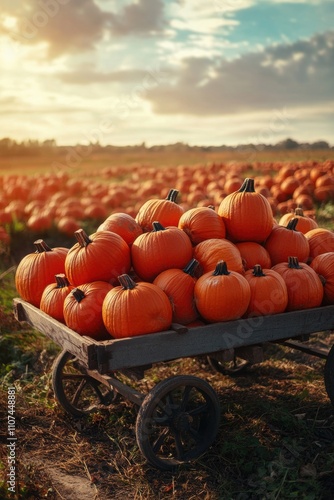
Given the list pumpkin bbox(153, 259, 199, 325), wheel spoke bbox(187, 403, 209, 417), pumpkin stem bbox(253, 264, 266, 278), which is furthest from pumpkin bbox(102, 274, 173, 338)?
pumpkin stem bbox(253, 264, 266, 278)

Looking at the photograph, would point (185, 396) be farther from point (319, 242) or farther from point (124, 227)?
point (319, 242)

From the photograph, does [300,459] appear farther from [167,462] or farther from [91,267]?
[91,267]

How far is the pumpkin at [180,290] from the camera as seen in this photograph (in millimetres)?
3793

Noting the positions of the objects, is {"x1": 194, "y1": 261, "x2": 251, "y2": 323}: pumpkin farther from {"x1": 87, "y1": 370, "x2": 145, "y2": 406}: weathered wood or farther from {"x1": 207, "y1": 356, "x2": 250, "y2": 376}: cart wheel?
{"x1": 207, "y1": 356, "x2": 250, "y2": 376}: cart wheel

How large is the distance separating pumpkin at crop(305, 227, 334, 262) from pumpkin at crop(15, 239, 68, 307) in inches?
78.3

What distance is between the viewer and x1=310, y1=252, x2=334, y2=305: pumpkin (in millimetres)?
4309

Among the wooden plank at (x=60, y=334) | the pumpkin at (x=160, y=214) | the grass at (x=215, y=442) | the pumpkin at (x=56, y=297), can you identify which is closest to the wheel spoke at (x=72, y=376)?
the grass at (x=215, y=442)

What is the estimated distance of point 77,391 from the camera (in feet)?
15.1

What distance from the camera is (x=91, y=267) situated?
12.9 feet

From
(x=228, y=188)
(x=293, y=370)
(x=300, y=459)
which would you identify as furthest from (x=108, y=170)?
(x=300, y=459)

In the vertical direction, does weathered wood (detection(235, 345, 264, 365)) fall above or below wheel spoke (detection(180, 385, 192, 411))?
above

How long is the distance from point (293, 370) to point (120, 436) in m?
1.89

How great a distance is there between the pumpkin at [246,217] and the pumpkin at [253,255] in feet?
0.30

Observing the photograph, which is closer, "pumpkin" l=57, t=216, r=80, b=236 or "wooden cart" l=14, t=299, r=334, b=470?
"wooden cart" l=14, t=299, r=334, b=470
